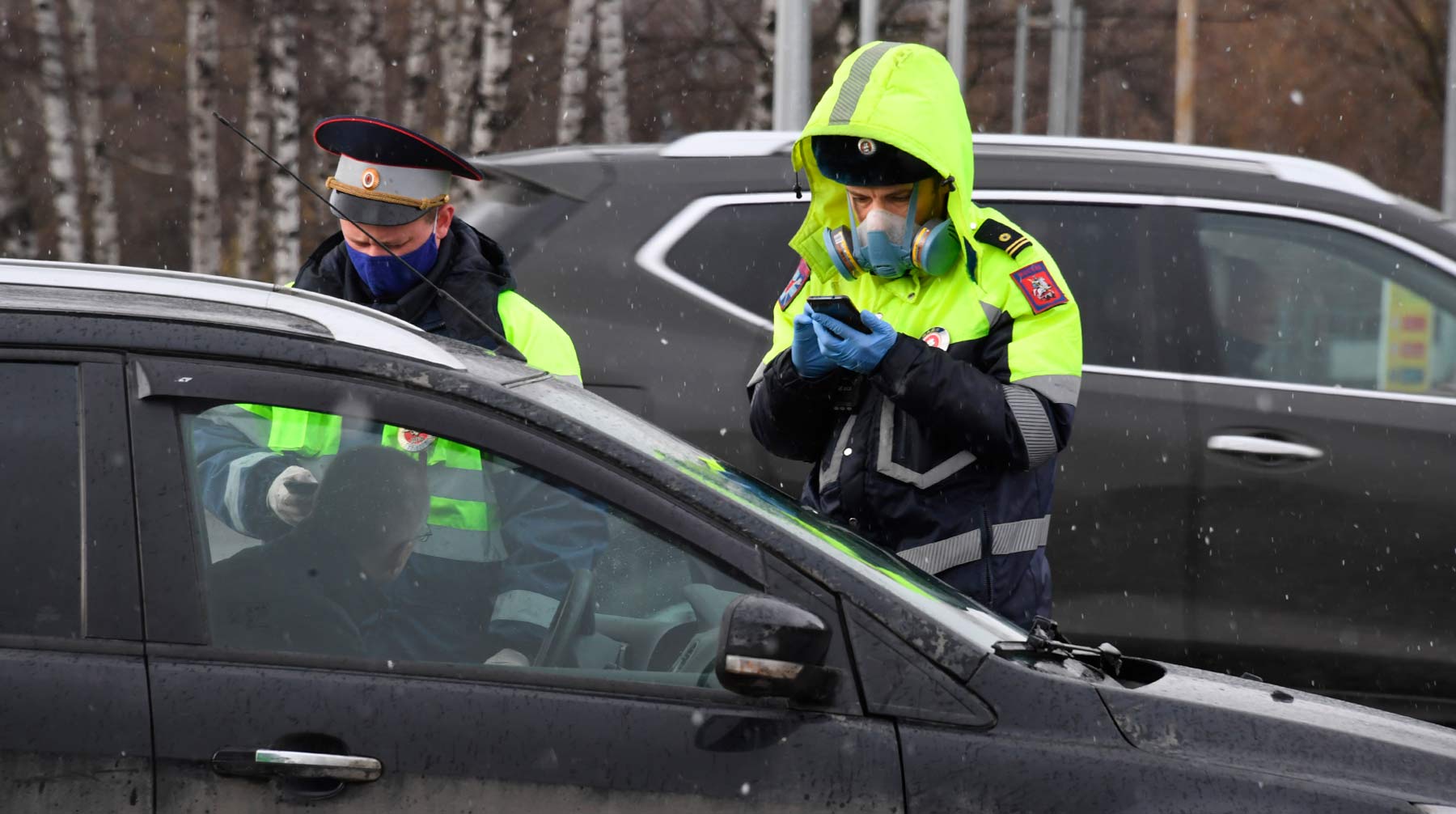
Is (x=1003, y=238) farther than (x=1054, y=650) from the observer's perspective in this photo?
Yes

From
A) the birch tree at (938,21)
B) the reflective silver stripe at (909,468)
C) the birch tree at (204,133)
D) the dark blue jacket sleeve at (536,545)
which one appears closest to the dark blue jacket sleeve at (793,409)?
the reflective silver stripe at (909,468)

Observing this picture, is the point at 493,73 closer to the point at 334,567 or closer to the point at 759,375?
the point at 759,375

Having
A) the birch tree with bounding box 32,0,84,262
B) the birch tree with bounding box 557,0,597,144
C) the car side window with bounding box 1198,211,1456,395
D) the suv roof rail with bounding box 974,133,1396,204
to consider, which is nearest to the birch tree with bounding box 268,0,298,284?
the birch tree with bounding box 32,0,84,262

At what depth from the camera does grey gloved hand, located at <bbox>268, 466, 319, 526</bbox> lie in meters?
2.40

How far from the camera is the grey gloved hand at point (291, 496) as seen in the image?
2.40 m

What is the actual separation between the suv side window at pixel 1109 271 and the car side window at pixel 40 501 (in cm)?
295

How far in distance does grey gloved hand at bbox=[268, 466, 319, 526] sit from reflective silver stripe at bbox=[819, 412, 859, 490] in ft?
4.10

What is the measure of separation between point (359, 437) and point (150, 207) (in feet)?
127

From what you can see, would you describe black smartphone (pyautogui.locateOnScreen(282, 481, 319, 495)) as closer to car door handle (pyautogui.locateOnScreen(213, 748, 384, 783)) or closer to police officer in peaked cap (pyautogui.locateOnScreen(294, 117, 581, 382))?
car door handle (pyautogui.locateOnScreen(213, 748, 384, 783))

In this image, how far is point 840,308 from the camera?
10.3ft

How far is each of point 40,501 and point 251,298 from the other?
0.47 meters

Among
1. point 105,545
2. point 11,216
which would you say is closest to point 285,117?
point 11,216

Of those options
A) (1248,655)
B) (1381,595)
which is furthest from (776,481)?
(1381,595)

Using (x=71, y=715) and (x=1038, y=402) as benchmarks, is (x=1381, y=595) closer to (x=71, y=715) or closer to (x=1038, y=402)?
(x=1038, y=402)
